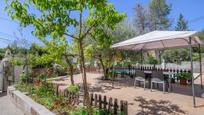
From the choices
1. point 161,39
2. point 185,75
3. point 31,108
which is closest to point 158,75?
point 161,39

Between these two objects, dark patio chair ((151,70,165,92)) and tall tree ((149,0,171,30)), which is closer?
dark patio chair ((151,70,165,92))

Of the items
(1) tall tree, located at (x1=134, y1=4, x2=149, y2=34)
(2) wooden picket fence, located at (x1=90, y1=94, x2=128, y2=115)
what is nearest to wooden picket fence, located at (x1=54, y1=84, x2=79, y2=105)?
(2) wooden picket fence, located at (x1=90, y1=94, x2=128, y2=115)

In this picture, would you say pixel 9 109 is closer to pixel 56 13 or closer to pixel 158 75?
pixel 56 13

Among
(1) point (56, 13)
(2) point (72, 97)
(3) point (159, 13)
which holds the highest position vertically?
(3) point (159, 13)

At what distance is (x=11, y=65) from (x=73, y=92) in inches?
302

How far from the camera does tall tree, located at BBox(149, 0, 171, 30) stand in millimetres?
32469

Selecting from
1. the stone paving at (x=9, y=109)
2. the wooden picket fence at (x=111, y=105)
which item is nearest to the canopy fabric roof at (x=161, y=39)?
the wooden picket fence at (x=111, y=105)

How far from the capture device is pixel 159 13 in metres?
32.6

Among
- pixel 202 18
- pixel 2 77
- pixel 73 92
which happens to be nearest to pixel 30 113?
pixel 73 92

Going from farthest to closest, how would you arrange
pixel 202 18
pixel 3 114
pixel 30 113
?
pixel 202 18 < pixel 3 114 < pixel 30 113

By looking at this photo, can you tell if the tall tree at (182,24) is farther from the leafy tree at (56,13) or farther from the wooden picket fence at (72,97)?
the leafy tree at (56,13)

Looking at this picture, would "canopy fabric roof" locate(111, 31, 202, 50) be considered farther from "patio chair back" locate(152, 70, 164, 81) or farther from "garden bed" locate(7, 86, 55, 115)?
"garden bed" locate(7, 86, 55, 115)

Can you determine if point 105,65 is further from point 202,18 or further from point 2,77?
point 202,18

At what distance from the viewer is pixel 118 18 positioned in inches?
170
